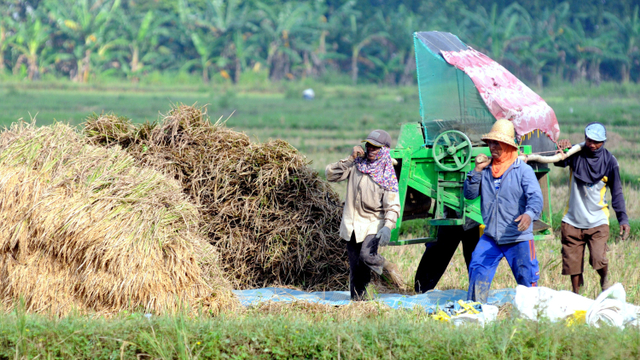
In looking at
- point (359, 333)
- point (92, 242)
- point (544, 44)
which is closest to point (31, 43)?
point (544, 44)

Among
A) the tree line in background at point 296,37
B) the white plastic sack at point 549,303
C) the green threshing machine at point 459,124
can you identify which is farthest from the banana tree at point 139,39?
the white plastic sack at point 549,303

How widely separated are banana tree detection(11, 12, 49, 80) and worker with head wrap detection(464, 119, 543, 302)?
137 feet

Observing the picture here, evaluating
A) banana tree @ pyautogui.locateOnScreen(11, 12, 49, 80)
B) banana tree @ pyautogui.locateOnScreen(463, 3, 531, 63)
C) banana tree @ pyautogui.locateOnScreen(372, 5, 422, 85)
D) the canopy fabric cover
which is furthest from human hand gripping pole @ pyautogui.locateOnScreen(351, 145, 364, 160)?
banana tree @ pyautogui.locateOnScreen(372, 5, 422, 85)

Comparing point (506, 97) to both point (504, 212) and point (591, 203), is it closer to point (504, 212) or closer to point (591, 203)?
point (591, 203)

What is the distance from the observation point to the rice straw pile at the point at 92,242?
5.21m

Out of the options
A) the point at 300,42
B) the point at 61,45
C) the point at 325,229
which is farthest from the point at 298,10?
the point at 325,229

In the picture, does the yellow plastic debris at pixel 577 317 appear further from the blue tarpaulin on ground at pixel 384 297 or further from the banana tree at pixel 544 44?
the banana tree at pixel 544 44

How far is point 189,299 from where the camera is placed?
18.0 ft

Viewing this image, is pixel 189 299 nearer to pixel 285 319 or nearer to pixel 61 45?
pixel 285 319

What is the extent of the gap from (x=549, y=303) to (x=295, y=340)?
1.89 metres

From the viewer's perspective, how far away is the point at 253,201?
7008mm

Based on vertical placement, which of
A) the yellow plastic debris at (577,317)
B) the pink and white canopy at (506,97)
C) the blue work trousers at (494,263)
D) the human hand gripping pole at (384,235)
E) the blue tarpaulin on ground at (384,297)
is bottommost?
the blue tarpaulin on ground at (384,297)

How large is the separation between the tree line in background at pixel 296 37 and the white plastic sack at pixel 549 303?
1607 inches

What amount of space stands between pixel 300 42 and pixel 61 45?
1598 cm
